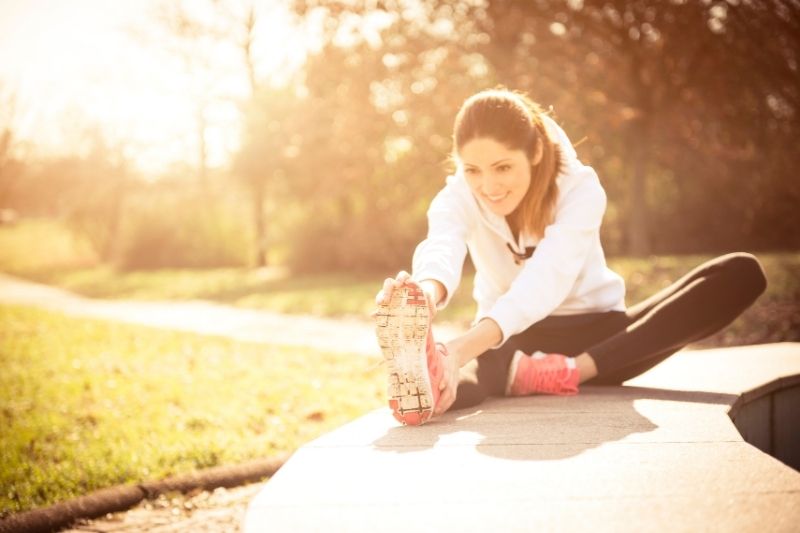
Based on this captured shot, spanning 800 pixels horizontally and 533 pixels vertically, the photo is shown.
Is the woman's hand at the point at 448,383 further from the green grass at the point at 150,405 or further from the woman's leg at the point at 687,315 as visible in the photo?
the woman's leg at the point at 687,315

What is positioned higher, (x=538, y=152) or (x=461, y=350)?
(x=538, y=152)

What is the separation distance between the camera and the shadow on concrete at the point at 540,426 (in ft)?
7.29

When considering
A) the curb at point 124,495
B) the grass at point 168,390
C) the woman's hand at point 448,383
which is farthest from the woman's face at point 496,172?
the curb at point 124,495

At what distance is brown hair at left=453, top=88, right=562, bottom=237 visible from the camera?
2.86m

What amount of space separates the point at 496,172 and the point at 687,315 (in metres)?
1.04

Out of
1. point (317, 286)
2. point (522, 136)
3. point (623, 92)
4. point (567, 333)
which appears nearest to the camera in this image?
point (522, 136)

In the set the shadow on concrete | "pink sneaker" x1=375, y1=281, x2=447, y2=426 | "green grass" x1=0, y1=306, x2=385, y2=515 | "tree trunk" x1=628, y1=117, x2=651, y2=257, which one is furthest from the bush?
"pink sneaker" x1=375, y1=281, x2=447, y2=426

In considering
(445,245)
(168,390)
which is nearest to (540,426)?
(445,245)

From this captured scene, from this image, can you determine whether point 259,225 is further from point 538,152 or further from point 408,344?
point 408,344

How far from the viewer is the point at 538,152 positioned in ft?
9.78

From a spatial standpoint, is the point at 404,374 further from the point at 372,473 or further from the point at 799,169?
the point at 799,169

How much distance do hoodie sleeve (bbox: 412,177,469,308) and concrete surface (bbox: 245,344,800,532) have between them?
0.56 metres

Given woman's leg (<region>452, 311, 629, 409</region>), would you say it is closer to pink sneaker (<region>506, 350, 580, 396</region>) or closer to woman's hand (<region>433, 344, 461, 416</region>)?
pink sneaker (<region>506, 350, 580, 396</region>)

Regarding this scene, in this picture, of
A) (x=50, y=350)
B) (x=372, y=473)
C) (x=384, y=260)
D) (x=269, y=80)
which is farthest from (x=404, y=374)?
(x=269, y=80)
